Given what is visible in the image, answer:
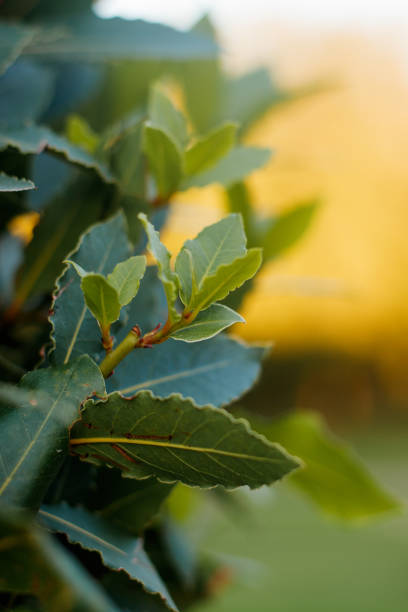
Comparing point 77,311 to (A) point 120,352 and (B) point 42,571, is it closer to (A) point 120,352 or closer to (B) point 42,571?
(A) point 120,352

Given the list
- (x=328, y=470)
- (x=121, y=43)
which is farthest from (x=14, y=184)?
(x=328, y=470)

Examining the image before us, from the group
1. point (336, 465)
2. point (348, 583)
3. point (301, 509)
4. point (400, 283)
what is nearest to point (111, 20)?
point (336, 465)

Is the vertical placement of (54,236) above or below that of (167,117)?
below

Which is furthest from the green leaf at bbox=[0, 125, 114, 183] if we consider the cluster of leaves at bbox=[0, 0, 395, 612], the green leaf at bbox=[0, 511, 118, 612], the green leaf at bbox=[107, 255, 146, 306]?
the green leaf at bbox=[0, 511, 118, 612]

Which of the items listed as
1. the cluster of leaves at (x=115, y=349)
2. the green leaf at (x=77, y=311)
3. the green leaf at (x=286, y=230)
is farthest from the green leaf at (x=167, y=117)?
the green leaf at (x=286, y=230)

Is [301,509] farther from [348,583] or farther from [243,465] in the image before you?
[243,465]

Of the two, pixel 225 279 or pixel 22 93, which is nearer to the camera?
pixel 225 279

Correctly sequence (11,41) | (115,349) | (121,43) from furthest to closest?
1. (121,43)
2. (11,41)
3. (115,349)
